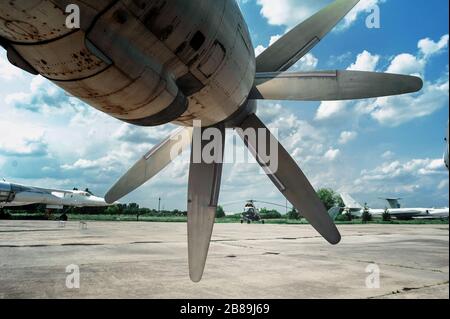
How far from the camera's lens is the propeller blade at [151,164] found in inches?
284

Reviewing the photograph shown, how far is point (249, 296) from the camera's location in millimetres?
5473

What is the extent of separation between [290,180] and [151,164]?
3053 millimetres

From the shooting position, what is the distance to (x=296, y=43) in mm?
6676

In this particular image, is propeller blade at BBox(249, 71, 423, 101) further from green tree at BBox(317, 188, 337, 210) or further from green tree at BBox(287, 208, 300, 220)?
green tree at BBox(317, 188, 337, 210)

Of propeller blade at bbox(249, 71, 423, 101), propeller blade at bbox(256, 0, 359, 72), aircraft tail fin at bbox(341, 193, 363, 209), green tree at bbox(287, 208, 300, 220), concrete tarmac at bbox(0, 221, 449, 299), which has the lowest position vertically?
green tree at bbox(287, 208, 300, 220)

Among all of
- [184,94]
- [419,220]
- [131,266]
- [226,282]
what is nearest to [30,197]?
[131,266]

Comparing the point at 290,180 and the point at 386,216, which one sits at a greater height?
the point at 290,180

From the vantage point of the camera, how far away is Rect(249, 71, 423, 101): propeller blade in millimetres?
5246

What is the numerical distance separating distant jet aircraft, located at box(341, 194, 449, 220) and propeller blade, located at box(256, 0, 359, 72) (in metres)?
63.0

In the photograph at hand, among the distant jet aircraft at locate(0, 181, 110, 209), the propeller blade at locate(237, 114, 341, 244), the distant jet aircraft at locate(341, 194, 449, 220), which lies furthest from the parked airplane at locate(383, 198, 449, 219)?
the propeller blade at locate(237, 114, 341, 244)

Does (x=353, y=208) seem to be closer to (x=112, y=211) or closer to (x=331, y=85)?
(x=112, y=211)

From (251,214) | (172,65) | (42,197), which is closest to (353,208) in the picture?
(251,214)
